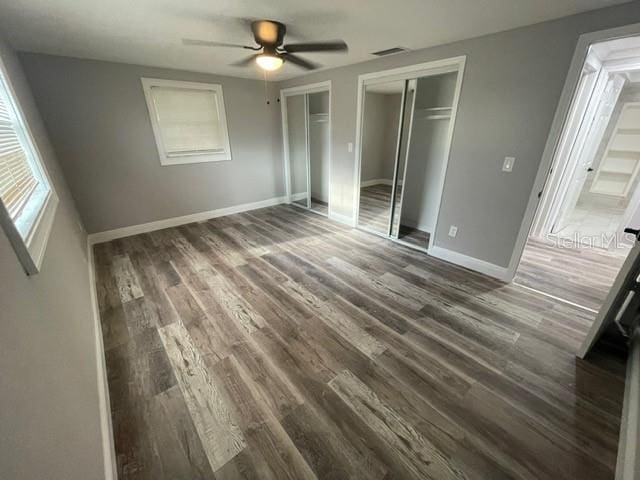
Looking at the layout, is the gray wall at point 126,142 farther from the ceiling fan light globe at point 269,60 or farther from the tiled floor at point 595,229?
the tiled floor at point 595,229

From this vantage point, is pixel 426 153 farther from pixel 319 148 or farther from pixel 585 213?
pixel 585 213

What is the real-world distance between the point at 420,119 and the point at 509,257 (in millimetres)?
2214

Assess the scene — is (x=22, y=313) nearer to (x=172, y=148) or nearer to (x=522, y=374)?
(x=522, y=374)

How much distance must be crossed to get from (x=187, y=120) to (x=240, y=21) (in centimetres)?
237

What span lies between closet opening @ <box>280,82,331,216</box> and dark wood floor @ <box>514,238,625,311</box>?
9.89 feet

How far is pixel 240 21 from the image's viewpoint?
6.89ft

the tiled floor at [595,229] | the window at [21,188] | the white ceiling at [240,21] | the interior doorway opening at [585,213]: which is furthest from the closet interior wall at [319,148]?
the tiled floor at [595,229]

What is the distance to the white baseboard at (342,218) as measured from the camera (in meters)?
4.29

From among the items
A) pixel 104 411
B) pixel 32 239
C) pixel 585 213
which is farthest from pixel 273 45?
pixel 585 213

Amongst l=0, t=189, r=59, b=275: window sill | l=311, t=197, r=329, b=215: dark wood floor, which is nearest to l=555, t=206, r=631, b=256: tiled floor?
l=311, t=197, r=329, b=215: dark wood floor

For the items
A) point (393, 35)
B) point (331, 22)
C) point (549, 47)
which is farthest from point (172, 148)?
point (549, 47)

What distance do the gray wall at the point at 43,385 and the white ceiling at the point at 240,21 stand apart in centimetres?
194

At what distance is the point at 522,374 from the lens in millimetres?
1715

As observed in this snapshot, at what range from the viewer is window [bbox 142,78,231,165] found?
368cm
